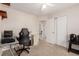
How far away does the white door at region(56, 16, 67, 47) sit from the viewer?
15.4 feet

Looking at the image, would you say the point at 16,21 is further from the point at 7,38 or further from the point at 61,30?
the point at 61,30

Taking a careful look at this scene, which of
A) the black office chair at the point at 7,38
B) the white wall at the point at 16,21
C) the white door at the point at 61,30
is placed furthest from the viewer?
the white door at the point at 61,30

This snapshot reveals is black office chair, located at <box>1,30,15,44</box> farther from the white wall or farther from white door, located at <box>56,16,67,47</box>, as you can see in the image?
white door, located at <box>56,16,67,47</box>

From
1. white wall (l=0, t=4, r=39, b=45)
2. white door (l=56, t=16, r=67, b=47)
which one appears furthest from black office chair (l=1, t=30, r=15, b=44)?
white door (l=56, t=16, r=67, b=47)

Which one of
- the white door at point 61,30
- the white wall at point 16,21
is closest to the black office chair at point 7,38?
the white wall at point 16,21

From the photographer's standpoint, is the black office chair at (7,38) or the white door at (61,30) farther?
the white door at (61,30)

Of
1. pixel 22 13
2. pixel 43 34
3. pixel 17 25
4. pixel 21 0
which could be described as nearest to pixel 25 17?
pixel 22 13

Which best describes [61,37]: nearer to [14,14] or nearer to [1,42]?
[14,14]

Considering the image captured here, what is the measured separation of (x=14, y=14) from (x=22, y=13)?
0.64 m

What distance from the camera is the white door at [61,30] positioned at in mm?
4705

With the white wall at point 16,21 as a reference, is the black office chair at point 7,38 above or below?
below

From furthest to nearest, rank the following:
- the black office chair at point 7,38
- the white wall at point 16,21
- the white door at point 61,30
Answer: the white door at point 61,30
the white wall at point 16,21
the black office chair at point 7,38

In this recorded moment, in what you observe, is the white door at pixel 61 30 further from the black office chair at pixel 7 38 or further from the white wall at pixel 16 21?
the black office chair at pixel 7 38

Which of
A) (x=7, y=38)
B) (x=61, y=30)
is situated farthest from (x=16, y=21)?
(x=61, y=30)
